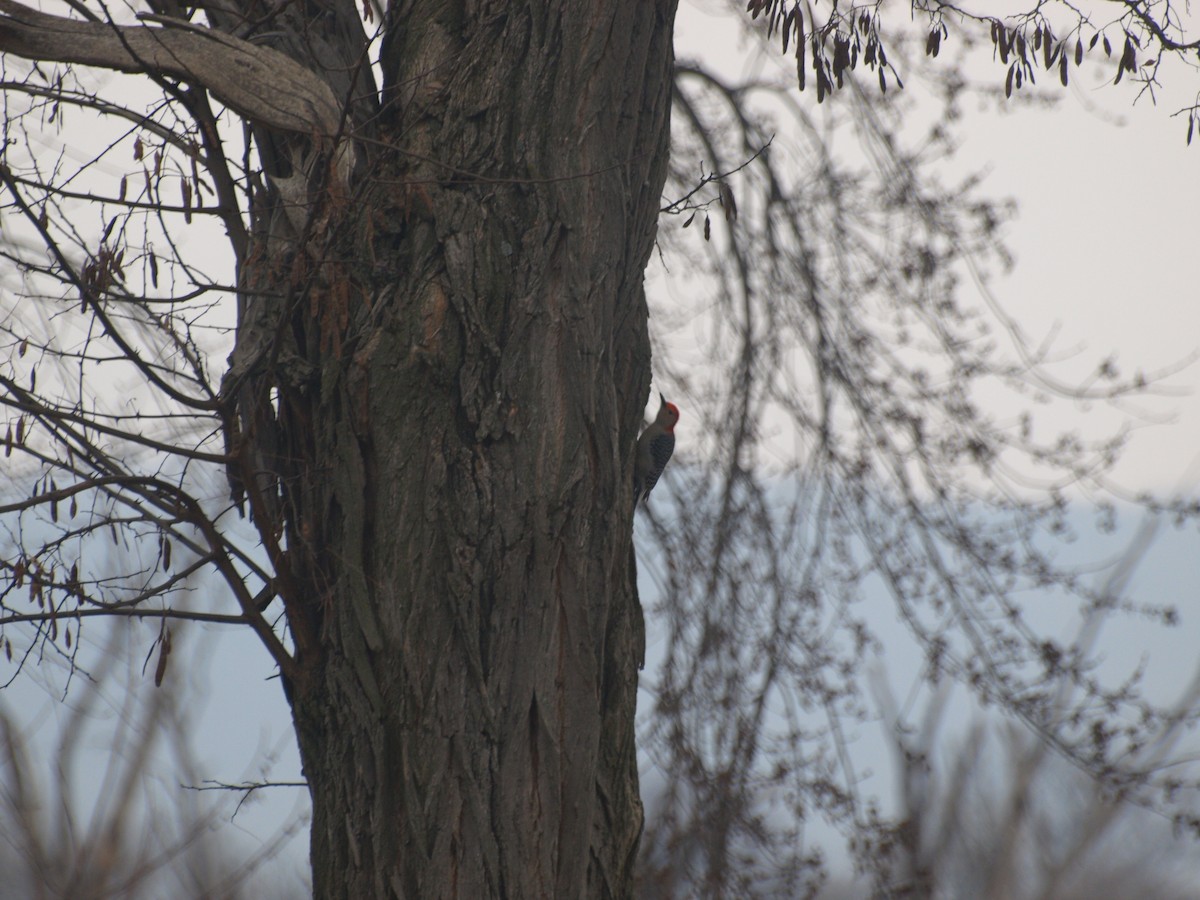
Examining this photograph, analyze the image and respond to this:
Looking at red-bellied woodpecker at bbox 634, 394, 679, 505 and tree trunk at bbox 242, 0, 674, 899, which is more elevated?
red-bellied woodpecker at bbox 634, 394, 679, 505

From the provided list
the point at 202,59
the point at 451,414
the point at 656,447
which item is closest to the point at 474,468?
the point at 451,414

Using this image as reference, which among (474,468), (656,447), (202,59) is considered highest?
(202,59)

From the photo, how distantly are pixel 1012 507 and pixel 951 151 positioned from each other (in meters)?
1.75

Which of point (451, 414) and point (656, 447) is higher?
point (656, 447)

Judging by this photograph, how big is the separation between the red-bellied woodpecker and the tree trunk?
51.8 inches

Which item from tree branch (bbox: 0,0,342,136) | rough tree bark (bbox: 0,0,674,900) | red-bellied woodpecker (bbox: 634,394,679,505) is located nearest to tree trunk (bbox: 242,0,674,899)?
rough tree bark (bbox: 0,0,674,900)

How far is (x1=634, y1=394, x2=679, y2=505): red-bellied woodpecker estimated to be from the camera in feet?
14.0

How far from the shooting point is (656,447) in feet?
16.0

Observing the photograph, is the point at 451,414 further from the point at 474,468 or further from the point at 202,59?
the point at 202,59

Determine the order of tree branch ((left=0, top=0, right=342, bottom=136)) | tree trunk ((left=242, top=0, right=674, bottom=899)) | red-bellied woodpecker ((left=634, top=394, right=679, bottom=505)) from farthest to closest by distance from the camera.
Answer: red-bellied woodpecker ((left=634, top=394, right=679, bottom=505))
tree branch ((left=0, top=0, right=342, bottom=136))
tree trunk ((left=242, top=0, right=674, bottom=899))

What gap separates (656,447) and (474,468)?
2.36 m

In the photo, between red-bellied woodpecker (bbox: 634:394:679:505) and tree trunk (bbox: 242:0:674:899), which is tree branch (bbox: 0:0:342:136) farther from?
red-bellied woodpecker (bbox: 634:394:679:505)

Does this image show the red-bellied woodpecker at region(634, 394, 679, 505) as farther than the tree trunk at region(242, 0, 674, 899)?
Yes

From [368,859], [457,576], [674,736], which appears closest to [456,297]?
[457,576]
